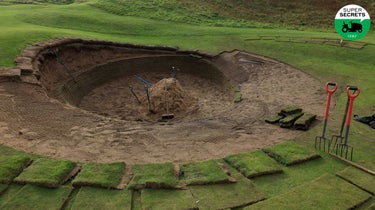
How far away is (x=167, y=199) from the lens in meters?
6.57

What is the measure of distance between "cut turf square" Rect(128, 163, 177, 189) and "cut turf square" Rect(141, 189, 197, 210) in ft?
0.48

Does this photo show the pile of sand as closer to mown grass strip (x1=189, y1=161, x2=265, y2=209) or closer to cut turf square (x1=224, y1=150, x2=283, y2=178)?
cut turf square (x1=224, y1=150, x2=283, y2=178)

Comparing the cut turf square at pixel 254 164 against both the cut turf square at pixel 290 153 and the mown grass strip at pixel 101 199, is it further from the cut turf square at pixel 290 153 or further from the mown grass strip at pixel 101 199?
the mown grass strip at pixel 101 199

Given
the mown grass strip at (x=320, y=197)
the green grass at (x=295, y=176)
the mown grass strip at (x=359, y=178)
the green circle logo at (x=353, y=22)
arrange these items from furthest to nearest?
the green circle logo at (x=353, y=22) → the green grass at (x=295, y=176) → the mown grass strip at (x=359, y=178) → the mown grass strip at (x=320, y=197)

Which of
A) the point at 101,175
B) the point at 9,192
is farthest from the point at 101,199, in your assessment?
the point at 9,192

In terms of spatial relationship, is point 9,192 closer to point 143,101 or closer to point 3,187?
point 3,187

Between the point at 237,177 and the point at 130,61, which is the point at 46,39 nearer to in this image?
the point at 130,61

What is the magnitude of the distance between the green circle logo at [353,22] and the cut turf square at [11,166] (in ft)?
45.2

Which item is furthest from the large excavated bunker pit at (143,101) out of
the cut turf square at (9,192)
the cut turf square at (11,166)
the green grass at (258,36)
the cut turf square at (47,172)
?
the cut turf square at (9,192)

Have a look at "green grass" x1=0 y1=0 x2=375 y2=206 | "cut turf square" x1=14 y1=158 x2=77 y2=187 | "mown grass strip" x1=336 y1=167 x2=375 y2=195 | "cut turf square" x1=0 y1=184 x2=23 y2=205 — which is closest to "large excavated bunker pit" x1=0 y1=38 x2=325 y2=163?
"cut turf square" x1=14 y1=158 x2=77 y2=187

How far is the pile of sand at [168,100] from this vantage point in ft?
48.5

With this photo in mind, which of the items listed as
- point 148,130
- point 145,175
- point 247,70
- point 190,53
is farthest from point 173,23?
point 145,175

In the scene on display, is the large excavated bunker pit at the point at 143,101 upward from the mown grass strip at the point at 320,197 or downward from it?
upward

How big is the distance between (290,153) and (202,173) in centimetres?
261
